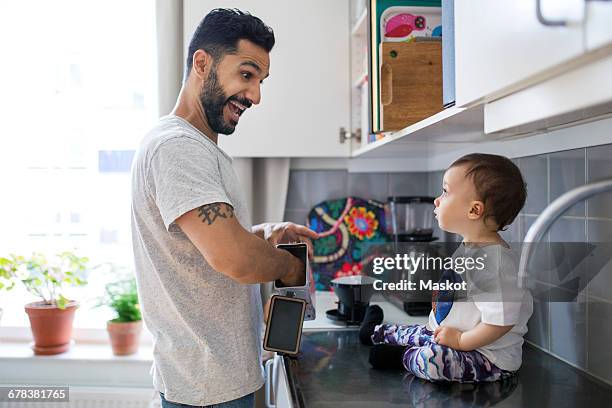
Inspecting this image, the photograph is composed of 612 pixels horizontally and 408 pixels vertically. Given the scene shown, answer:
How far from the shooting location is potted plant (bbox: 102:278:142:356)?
7.33ft

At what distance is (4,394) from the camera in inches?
87.4

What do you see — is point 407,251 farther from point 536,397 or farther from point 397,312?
Answer: point 536,397

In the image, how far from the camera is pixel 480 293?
1088 millimetres

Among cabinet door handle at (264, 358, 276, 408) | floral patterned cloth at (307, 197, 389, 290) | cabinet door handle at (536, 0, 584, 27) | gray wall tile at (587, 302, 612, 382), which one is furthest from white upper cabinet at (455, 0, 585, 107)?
floral patterned cloth at (307, 197, 389, 290)

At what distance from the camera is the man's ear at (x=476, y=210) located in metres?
1.07

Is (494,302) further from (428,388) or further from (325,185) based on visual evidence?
(325,185)

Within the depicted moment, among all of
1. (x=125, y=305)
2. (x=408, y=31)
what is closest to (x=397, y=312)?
(x=408, y=31)

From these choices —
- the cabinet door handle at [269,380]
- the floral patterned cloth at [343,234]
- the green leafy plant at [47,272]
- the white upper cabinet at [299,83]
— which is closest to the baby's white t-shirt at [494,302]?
the cabinet door handle at [269,380]

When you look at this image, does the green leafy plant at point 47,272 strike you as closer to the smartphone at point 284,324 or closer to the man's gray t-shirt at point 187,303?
the man's gray t-shirt at point 187,303

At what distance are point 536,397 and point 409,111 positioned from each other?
2.20 ft

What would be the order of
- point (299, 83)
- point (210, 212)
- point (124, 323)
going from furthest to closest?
point (124, 323) → point (299, 83) → point (210, 212)

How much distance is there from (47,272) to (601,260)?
194 cm

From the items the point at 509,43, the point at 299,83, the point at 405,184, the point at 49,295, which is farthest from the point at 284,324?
the point at 49,295

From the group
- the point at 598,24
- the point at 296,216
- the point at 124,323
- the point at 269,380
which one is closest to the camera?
the point at 598,24
